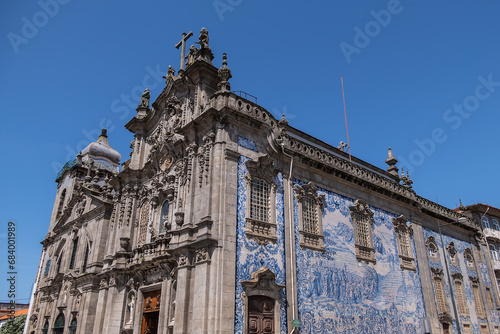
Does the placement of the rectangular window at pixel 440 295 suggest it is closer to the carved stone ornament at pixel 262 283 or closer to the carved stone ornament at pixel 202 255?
the carved stone ornament at pixel 262 283

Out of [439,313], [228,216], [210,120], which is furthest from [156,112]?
[439,313]

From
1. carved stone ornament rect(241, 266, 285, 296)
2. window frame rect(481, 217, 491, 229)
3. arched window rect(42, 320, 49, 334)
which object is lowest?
arched window rect(42, 320, 49, 334)

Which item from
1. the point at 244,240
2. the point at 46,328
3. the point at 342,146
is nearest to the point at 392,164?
the point at 342,146

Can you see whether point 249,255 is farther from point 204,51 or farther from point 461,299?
point 461,299

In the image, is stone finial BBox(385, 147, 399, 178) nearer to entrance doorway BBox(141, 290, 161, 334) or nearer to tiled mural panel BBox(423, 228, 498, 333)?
tiled mural panel BBox(423, 228, 498, 333)

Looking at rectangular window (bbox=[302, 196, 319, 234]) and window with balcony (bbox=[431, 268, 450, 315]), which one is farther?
window with balcony (bbox=[431, 268, 450, 315])

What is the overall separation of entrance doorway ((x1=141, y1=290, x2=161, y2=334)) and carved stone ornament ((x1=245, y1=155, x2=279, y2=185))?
23.4 ft

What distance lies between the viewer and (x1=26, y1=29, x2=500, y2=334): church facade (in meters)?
15.3

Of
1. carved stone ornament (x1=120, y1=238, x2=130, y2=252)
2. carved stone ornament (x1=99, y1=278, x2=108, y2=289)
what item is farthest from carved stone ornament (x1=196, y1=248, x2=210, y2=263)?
carved stone ornament (x1=99, y1=278, x2=108, y2=289)

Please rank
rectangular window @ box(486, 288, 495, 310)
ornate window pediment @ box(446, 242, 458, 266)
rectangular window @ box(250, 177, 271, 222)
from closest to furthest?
rectangular window @ box(250, 177, 271, 222)
ornate window pediment @ box(446, 242, 458, 266)
rectangular window @ box(486, 288, 495, 310)

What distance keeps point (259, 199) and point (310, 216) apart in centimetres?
326

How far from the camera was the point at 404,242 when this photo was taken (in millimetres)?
24000

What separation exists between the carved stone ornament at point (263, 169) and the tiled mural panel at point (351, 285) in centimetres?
208

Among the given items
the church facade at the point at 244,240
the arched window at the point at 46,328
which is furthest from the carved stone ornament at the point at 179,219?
the arched window at the point at 46,328
